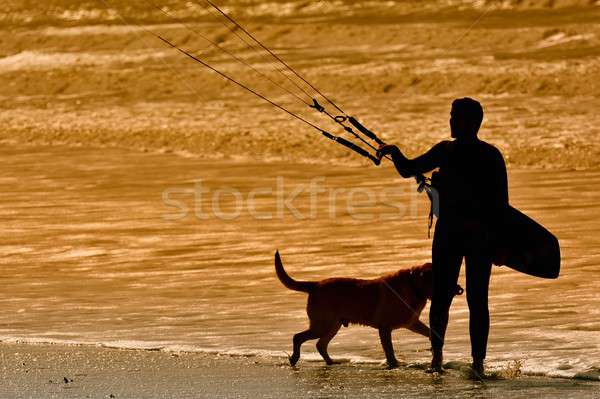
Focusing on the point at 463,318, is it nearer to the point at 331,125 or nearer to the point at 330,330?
the point at 330,330

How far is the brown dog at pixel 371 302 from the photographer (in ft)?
30.8

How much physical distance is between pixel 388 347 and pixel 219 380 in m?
1.00

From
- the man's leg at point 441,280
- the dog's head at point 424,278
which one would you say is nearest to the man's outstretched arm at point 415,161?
the man's leg at point 441,280

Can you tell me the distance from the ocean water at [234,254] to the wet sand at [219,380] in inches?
12.6

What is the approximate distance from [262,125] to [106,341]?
1452cm

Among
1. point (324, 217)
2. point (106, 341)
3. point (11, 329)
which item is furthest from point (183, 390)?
point (324, 217)

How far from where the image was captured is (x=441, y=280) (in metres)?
8.99

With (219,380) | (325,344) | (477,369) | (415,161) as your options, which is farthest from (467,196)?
(219,380)

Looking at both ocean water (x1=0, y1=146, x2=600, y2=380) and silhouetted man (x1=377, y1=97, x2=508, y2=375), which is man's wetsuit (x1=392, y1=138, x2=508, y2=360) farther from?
ocean water (x1=0, y1=146, x2=600, y2=380)

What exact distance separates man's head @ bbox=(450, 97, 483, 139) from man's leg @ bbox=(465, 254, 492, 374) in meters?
0.67

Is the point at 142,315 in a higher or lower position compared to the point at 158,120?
lower

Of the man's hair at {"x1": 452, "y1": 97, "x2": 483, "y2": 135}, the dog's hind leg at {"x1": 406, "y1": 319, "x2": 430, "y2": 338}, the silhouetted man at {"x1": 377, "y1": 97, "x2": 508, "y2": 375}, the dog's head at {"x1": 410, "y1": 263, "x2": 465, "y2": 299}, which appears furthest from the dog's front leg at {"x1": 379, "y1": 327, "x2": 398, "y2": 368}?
the man's hair at {"x1": 452, "y1": 97, "x2": 483, "y2": 135}

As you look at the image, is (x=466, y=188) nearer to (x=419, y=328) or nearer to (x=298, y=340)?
(x=419, y=328)

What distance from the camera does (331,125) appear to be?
25.1m
